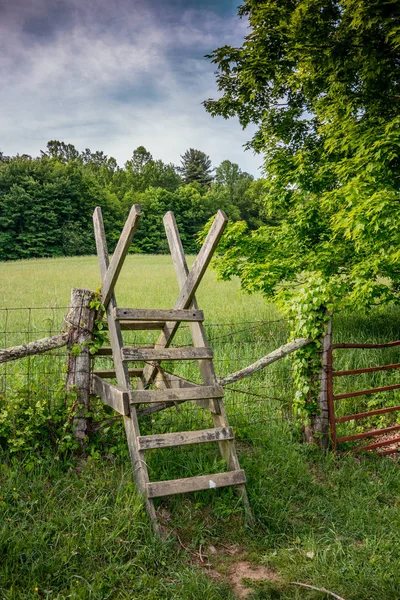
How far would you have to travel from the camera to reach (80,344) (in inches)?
172

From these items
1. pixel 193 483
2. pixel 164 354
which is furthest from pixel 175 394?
pixel 193 483

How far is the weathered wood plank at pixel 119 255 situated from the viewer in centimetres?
390

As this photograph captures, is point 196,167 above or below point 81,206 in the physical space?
above

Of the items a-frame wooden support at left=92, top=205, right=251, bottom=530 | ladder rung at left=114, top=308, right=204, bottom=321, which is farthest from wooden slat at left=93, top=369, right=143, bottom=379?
ladder rung at left=114, top=308, right=204, bottom=321

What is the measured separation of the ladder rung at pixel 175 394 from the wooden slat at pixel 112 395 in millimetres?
73

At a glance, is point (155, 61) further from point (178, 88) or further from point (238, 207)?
point (238, 207)

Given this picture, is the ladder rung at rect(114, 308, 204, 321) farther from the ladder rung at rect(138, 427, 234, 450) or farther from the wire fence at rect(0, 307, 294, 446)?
the ladder rung at rect(138, 427, 234, 450)

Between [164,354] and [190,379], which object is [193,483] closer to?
[164,354]

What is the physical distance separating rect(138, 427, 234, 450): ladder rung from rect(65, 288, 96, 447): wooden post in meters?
0.99

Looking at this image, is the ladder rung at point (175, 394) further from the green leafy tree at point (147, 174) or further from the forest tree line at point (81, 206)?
the green leafy tree at point (147, 174)

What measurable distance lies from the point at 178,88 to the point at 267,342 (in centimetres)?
1250

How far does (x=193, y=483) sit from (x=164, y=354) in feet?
3.50

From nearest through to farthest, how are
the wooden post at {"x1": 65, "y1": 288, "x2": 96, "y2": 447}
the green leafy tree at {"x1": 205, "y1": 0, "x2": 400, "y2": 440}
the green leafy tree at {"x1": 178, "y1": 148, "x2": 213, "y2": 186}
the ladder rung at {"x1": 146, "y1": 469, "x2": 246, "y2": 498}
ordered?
1. the ladder rung at {"x1": 146, "y1": 469, "x2": 246, "y2": 498}
2. the wooden post at {"x1": 65, "y1": 288, "x2": 96, "y2": 447}
3. the green leafy tree at {"x1": 205, "y1": 0, "x2": 400, "y2": 440}
4. the green leafy tree at {"x1": 178, "y1": 148, "x2": 213, "y2": 186}

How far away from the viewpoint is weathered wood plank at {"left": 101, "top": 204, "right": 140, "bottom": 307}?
390cm
